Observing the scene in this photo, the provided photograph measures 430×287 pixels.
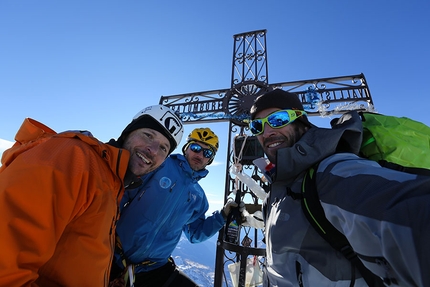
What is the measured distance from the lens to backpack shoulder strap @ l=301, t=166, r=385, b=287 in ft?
3.24

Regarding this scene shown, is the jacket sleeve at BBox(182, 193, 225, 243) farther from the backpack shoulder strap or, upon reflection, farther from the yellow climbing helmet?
the backpack shoulder strap

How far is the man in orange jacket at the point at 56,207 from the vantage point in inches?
34.1

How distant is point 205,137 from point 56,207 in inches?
128

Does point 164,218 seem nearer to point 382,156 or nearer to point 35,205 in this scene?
point 35,205

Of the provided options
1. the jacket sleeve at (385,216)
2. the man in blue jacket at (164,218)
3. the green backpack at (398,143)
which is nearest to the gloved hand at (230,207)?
the man in blue jacket at (164,218)

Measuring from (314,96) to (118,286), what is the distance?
6163 millimetres

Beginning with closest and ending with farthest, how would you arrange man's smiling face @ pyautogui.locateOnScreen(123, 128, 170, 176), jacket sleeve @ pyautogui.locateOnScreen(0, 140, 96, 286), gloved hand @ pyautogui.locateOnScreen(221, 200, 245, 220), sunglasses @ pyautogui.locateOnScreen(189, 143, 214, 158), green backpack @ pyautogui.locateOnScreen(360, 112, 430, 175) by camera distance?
jacket sleeve @ pyautogui.locateOnScreen(0, 140, 96, 286), green backpack @ pyautogui.locateOnScreen(360, 112, 430, 175), man's smiling face @ pyautogui.locateOnScreen(123, 128, 170, 176), gloved hand @ pyautogui.locateOnScreen(221, 200, 245, 220), sunglasses @ pyautogui.locateOnScreen(189, 143, 214, 158)

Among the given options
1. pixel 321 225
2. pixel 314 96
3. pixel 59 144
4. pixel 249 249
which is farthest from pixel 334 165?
pixel 314 96

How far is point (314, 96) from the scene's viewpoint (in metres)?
5.79

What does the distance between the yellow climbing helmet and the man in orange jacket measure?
2582 millimetres

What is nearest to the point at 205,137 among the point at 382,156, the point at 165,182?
the point at 165,182

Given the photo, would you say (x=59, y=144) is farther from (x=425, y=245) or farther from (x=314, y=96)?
(x=314, y=96)

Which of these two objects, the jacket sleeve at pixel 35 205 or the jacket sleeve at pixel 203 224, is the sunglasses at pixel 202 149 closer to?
the jacket sleeve at pixel 203 224

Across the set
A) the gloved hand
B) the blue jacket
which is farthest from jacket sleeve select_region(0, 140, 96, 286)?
the gloved hand
